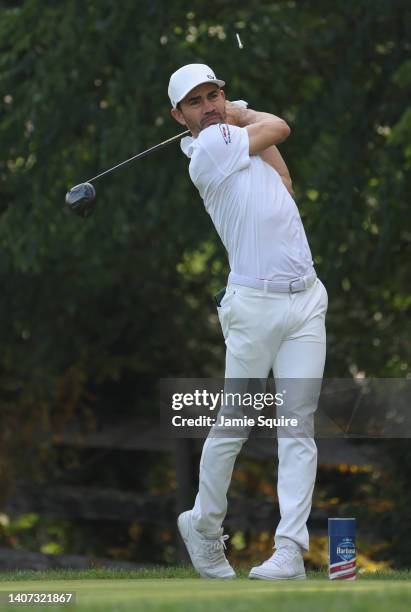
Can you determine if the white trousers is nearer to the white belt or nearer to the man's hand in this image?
the white belt

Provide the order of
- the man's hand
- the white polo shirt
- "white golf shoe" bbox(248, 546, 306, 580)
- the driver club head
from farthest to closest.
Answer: the driver club head → the man's hand → the white polo shirt → "white golf shoe" bbox(248, 546, 306, 580)

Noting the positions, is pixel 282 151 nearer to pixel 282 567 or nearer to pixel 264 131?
pixel 264 131

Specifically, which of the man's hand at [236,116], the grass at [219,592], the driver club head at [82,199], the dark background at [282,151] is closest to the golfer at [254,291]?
the man's hand at [236,116]

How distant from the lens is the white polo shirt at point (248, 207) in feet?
20.2

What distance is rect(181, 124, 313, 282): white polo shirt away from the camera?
6.17m

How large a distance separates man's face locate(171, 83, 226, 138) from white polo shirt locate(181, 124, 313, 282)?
4.9 inches

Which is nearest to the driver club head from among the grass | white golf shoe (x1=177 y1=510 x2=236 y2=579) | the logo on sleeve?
the logo on sleeve

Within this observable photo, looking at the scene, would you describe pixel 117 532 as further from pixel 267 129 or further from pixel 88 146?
pixel 267 129

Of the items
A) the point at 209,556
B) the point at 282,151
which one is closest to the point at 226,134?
the point at 209,556

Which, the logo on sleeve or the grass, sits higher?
the logo on sleeve

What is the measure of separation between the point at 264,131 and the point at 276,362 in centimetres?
91

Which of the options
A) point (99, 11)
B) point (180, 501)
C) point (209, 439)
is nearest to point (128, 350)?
point (180, 501)

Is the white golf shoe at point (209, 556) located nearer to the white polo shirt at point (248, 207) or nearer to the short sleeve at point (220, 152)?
the white polo shirt at point (248, 207)

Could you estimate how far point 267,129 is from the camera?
20.4 feet
